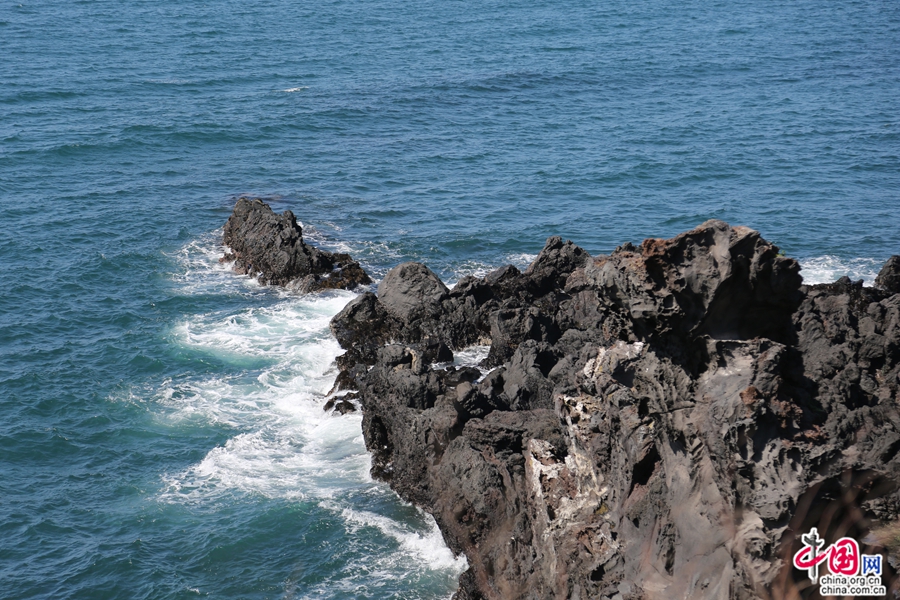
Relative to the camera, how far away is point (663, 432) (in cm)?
1556

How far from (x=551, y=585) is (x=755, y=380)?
7948mm

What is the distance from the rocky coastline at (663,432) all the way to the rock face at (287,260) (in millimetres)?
10277

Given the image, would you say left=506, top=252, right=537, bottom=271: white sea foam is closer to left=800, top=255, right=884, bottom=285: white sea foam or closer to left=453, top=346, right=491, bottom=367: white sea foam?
left=453, top=346, right=491, bottom=367: white sea foam

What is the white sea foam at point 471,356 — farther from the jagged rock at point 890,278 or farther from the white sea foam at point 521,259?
the jagged rock at point 890,278

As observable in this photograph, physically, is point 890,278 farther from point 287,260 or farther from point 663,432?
point 287,260

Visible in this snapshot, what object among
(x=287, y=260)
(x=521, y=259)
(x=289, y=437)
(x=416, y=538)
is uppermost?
(x=287, y=260)

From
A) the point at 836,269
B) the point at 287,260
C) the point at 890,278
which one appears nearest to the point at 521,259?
the point at 287,260

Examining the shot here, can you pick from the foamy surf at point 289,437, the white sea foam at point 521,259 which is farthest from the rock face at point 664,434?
the white sea foam at point 521,259

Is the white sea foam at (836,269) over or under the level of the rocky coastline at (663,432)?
under

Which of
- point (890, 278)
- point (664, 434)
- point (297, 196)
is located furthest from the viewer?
point (297, 196)

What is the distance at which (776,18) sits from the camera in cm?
10381

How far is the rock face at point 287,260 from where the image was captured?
136 ft

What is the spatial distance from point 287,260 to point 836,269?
91.0ft

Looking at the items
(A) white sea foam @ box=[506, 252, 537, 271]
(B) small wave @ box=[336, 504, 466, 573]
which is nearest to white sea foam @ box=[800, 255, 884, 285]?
(A) white sea foam @ box=[506, 252, 537, 271]
